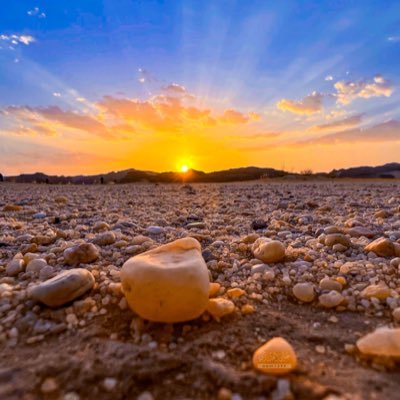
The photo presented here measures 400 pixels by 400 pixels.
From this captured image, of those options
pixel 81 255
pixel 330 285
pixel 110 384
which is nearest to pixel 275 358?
pixel 110 384

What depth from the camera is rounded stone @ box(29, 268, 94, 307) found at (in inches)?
62.9

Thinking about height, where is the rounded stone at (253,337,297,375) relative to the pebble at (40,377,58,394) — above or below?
above

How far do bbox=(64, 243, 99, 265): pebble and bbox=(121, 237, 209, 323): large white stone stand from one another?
3.05 feet

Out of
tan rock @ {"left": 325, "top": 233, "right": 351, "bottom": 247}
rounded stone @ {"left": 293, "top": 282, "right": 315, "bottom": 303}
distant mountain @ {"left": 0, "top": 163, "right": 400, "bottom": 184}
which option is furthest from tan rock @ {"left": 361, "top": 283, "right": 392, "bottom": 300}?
distant mountain @ {"left": 0, "top": 163, "right": 400, "bottom": 184}

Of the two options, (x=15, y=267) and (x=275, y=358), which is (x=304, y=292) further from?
(x=15, y=267)

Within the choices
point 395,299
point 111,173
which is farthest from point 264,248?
Answer: point 111,173

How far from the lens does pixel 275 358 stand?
1.18m

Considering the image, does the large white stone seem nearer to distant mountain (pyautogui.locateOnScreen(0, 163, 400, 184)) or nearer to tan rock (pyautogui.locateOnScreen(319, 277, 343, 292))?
tan rock (pyautogui.locateOnScreen(319, 277, 343, 292))

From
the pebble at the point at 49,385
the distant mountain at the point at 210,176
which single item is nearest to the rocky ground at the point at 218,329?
the pebble at the point at 49,385

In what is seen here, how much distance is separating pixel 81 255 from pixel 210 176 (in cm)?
2728

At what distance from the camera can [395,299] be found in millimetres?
1646

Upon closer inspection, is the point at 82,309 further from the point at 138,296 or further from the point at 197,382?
the point at 197,382

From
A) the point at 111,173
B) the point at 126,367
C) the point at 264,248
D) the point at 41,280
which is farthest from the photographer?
the point at 111,173

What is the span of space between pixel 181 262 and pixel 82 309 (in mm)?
555
